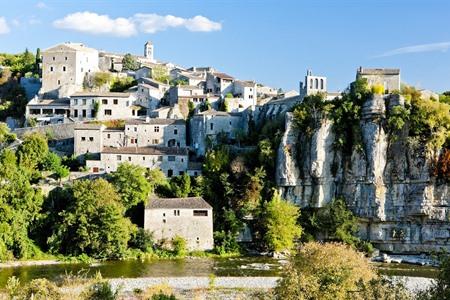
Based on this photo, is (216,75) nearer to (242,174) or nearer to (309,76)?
(309,76)

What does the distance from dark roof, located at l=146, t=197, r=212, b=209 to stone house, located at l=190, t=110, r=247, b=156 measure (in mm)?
9729

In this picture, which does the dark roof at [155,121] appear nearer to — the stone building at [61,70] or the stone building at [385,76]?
the stone building at [61,70]

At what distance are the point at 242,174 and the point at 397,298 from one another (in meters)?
34.7

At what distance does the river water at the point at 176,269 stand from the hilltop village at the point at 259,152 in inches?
167

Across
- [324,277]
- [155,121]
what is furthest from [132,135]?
[324,277]

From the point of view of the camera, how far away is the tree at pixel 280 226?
165 ft

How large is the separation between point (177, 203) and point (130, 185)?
3935mm

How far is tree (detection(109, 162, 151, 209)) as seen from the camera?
5153 centimetres

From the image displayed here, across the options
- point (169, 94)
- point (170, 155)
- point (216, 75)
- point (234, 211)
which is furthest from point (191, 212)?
point (216, 75)

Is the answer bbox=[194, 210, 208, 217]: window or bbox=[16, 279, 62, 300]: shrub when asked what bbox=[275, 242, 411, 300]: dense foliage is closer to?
bbox=[16, 279, 62, 300]: shrub

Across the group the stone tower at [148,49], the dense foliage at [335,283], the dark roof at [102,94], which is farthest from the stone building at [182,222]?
the stone tower at [148,49]

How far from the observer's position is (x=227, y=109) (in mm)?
65062

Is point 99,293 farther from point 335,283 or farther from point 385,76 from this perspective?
point 385,76

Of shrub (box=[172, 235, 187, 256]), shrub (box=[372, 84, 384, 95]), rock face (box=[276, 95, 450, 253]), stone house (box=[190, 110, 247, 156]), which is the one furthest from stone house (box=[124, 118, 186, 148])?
shrub (box=[372, 84, 384, 95])
